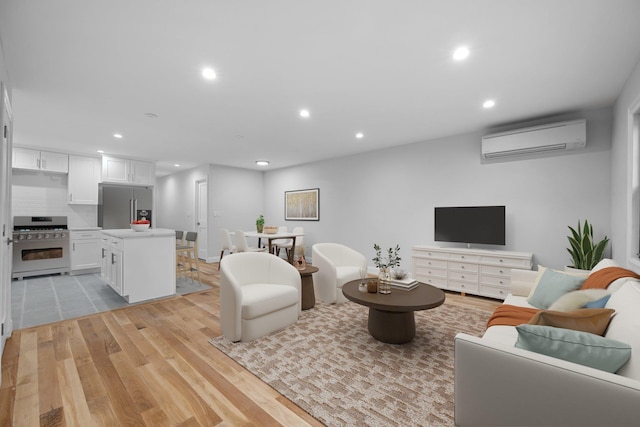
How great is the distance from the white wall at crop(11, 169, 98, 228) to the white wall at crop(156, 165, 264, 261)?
7.54 ft

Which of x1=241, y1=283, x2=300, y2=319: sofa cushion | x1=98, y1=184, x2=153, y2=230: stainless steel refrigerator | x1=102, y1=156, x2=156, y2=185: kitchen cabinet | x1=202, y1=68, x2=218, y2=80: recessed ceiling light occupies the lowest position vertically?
x1=241, y1=283, x2=300, y2=319: sofa cushion

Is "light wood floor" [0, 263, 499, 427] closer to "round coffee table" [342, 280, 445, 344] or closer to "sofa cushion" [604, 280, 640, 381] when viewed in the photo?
"round coffee table" [342, 280, 445, 344]

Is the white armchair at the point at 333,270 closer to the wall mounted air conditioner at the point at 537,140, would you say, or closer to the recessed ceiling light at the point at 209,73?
the recessed ceiling light at the point at 209,73

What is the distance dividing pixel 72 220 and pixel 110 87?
14.2 feet

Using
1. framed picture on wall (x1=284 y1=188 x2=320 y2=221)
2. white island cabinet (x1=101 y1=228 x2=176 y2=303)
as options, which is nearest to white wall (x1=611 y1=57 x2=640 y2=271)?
framed picture on wall (x1=284 y1=188 x2=320 y2=221)

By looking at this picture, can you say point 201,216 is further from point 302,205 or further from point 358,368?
point 358,368

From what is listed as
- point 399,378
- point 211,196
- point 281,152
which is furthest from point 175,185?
point 399,378

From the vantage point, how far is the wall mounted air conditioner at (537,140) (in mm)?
3439

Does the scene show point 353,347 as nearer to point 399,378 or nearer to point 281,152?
point 399,378

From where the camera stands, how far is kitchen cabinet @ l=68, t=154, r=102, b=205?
564cm

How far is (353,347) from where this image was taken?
2.54 metres

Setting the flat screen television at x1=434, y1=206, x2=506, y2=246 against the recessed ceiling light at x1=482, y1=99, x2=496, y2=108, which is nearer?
the recessed ceiling light at x1=482, y1=99, x2=496, y2=108

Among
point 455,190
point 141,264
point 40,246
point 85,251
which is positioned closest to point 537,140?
point 455,190

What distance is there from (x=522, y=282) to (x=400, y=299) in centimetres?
135
